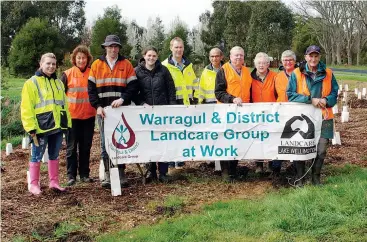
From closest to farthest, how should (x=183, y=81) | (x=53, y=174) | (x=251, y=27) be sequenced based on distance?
(x=53, y=174) < (x=183, y=81) < (x=251, y=27)

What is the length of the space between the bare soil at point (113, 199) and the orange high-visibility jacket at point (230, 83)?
55.6 inches

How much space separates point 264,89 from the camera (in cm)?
718

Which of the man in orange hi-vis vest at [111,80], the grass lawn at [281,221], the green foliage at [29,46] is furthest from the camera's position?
the green foliage at [29,46]

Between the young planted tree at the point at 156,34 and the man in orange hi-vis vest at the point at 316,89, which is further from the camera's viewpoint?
the young planted tree at the point at 156,34

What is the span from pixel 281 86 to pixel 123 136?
2.64 m

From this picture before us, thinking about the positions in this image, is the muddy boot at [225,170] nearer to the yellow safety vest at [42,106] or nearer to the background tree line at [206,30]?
the yellow safety vest at [42,106]

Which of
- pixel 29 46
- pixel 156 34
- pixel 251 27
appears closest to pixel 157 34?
pixel 156 34

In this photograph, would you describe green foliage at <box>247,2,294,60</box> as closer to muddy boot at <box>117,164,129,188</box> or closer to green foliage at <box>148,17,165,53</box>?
green foliage at <box>148,17,165,53</box>

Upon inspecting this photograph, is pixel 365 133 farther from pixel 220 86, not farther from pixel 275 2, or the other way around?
pixel 275 2

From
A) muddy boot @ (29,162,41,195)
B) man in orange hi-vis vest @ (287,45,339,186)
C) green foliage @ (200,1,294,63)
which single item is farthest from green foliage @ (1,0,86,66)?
man in orange hi-vis vest @ (287,45,339,186)

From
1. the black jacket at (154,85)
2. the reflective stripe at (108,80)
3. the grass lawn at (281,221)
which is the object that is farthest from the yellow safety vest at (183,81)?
the grass lawn at (281,221)

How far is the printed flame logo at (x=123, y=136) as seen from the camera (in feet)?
23.2

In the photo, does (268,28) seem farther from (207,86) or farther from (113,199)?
(113,199)

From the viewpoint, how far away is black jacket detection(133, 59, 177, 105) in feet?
23.0
